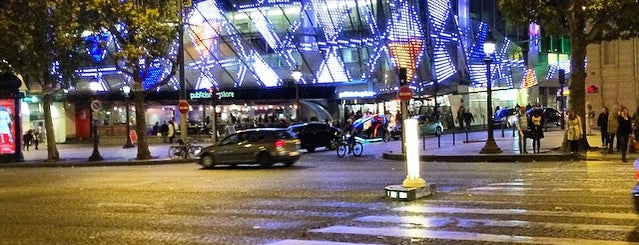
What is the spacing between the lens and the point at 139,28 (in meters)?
30.8

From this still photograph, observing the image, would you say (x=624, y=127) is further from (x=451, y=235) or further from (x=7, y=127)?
(x=7, y=127)

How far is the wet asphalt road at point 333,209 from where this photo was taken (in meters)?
9.62

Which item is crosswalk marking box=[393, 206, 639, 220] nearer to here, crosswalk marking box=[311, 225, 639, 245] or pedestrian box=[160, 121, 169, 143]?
crosswalk marking box=[311, 225, 639, 245]

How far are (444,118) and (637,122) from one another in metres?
29.0

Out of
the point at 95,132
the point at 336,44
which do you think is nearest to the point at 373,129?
the point at 95,132

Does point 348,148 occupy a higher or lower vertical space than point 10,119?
lower

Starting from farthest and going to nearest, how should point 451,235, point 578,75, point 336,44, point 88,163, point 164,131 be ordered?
1. point 336,44
2. point 164,131
3. point 88,163
4. point 578,75
5. point 451,235

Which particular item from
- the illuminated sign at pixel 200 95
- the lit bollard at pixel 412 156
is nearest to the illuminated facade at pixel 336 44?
the illuminated sign at pixel 200 95

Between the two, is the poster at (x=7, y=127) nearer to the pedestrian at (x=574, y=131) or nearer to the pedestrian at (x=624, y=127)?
the pedestrian at (x=574, y=131)

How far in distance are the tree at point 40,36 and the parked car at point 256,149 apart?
9.65m

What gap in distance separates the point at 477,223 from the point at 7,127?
30.7m

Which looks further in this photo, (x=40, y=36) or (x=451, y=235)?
(x=40, y=36)

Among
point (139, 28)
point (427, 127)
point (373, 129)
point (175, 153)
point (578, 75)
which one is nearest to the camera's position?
point (578, 75)

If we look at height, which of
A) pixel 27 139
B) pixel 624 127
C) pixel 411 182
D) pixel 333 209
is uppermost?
pixel 624 127
